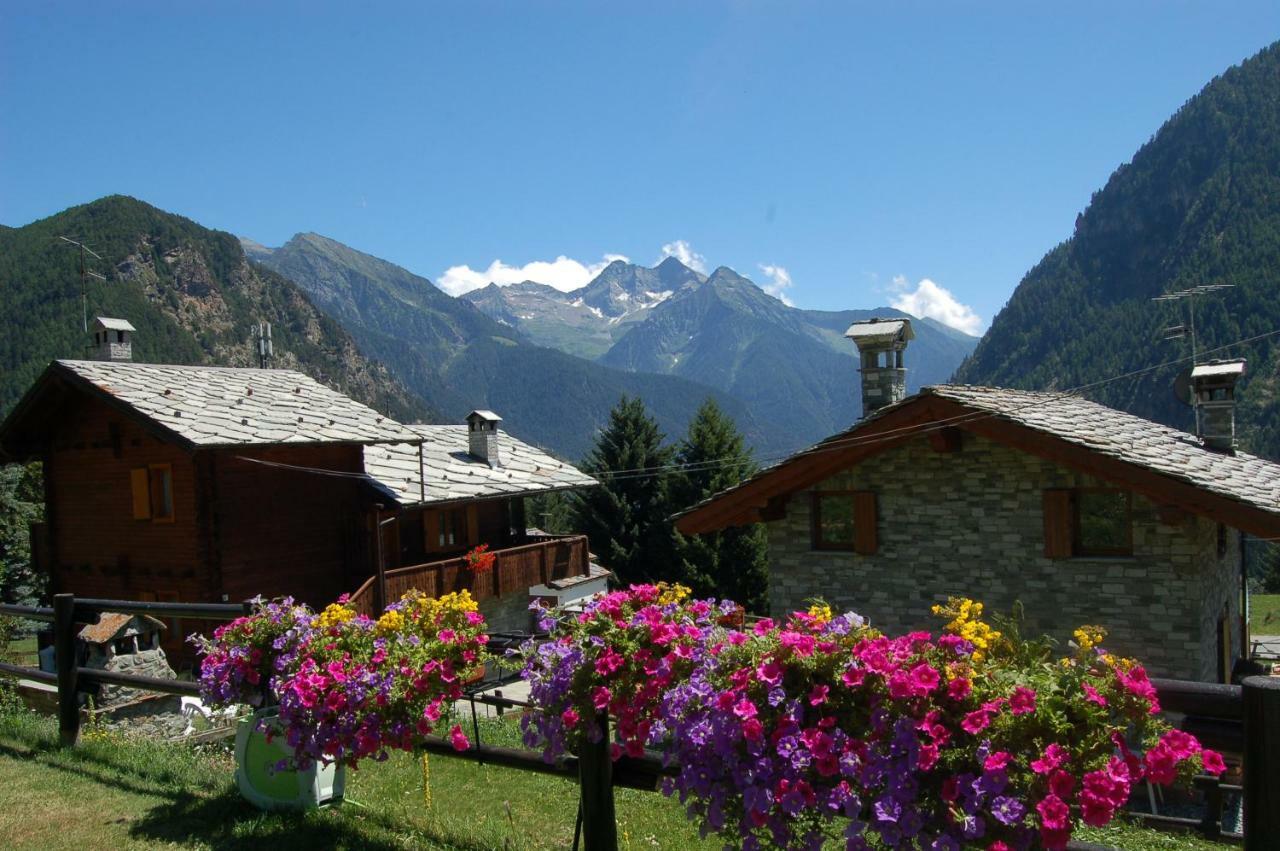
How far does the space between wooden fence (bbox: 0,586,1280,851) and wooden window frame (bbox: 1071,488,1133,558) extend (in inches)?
384

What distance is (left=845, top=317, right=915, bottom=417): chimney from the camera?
19.0 metres

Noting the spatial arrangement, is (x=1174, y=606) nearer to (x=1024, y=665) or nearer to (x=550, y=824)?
(x=550, y=824)

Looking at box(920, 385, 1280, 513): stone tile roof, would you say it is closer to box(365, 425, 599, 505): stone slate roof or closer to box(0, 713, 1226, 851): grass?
box(0, 713, 1226, 851): grass

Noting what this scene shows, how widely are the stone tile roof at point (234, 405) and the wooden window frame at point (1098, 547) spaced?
13165 millimetres

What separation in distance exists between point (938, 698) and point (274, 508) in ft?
62.0

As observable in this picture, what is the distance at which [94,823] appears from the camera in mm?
5531

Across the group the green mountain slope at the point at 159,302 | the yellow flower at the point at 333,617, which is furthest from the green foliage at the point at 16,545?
the green mountain slope at the point at 159,302

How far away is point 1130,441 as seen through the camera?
A: 15.1 m

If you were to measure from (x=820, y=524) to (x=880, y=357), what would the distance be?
4.08 m

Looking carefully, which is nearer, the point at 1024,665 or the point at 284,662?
the point at 1024,665

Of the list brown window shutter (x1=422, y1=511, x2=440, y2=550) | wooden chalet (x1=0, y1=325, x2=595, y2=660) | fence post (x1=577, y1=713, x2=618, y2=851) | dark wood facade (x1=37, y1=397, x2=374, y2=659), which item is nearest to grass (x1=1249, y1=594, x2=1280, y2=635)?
brown window shutter (x1=422, y1=511, x2=440, y2=550)

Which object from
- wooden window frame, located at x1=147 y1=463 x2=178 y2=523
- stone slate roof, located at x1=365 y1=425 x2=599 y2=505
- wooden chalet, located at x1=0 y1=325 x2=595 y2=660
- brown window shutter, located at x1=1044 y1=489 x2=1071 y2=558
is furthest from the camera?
stone slate roof, located at x1=365 y1=425 x2=599 y2=505

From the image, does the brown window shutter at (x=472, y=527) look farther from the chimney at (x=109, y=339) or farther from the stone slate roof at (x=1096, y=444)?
the stone slate roof at (x=1096, y=444)

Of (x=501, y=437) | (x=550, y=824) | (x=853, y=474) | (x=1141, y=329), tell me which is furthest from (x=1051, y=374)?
(x=550, y=824)
